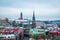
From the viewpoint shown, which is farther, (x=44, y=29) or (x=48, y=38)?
(x=44, y=29)

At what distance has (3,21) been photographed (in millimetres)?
2768

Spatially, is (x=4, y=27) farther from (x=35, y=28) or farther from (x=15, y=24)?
(x=35, y=28)

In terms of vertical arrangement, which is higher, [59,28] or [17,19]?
[17,19]

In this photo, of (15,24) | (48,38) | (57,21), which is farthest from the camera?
(15,24)

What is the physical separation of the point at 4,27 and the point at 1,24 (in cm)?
12

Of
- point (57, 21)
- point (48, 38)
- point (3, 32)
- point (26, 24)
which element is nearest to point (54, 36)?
point (48, 38)

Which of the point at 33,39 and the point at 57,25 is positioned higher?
the point at 57,25

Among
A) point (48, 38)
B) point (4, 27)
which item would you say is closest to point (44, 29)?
point (48, 38)

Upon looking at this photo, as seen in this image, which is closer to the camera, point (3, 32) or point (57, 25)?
point (3, 32)

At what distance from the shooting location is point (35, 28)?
2.87m

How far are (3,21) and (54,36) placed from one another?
3.61 feet

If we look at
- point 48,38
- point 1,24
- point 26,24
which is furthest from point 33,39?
point 1,24

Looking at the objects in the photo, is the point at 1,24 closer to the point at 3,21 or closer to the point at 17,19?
→ the point at 3,21

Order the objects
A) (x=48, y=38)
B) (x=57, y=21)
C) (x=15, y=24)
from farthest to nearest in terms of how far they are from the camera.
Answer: (x=15, y=24), (x=57, y=21), (x=48, y=38)
